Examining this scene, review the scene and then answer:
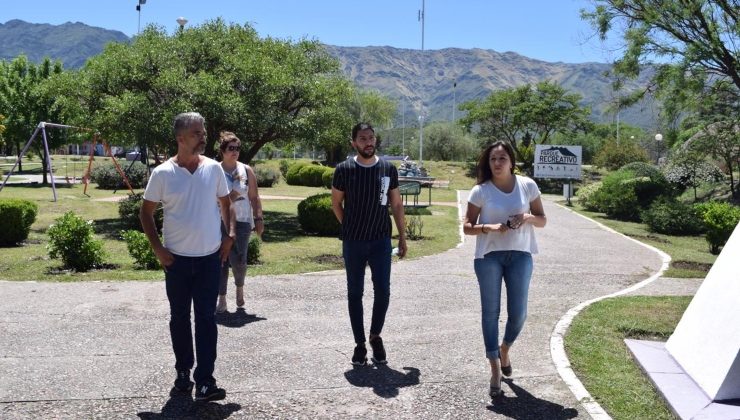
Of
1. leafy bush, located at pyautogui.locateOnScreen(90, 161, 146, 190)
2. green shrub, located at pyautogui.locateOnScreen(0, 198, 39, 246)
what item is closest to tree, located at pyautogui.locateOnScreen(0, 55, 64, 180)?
leafy bush, located at pyautogui.locateOnScreen(90, 161, 146, 190)

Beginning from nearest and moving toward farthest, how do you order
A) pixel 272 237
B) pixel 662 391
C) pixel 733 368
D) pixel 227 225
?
pixel 733 368
pixel 662 391
pixel 227 225
pixel 272 237

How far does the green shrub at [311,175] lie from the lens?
36594 mm

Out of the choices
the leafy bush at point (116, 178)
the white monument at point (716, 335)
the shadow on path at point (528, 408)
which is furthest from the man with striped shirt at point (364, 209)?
the leafy bush at point (116, 178)

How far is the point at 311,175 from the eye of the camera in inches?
1458

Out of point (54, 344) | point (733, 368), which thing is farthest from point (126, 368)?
point (733, 368)

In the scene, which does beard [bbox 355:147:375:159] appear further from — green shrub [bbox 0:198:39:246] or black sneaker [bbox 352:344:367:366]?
green shrub [bbox 0:198:39:246]

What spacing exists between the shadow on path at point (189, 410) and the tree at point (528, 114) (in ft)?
137

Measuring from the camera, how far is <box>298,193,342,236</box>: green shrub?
50.9ft

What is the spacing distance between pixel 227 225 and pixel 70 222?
6146 mm

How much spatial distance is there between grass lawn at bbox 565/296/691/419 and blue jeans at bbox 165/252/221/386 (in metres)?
2.46

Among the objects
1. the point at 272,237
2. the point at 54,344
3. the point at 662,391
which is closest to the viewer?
the point at 662,391

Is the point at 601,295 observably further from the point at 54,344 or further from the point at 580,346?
the point at 54,344

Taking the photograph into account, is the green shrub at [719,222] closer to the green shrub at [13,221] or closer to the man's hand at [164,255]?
the man's hand at [164,255]

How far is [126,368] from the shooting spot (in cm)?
509
